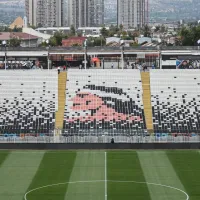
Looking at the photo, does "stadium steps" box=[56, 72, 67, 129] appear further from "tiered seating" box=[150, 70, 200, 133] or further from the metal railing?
"tiered seating" box=[150, 70, 200, 133]

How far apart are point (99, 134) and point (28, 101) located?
8254 mm

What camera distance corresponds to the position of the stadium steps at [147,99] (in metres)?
58.9

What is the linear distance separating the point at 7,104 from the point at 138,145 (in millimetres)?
12389

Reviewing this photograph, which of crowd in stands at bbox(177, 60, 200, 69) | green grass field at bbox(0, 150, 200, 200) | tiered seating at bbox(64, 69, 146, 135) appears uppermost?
crowd in stands at bbox(177, 60, 200, 69)

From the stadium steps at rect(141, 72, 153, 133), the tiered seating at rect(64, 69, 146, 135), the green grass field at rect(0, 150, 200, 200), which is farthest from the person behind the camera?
the stadium steps at rect(141, 72, 153, 133)

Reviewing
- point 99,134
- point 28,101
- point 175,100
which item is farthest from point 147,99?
point 28,101

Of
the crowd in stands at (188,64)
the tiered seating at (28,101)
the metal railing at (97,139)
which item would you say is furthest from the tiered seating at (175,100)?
the crowd in stands at (188,64)

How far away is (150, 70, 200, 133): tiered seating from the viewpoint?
58.2 metres

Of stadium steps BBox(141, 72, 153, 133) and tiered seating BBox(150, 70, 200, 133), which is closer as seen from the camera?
tiered seating BBox(150, 70, 200, 133)

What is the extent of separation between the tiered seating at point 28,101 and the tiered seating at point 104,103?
4.20 feet

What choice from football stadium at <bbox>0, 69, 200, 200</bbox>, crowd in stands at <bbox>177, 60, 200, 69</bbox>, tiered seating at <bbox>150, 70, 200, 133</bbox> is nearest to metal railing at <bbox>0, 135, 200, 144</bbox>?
football stadium at <bbox>0, 69, 200, 200</bbox>

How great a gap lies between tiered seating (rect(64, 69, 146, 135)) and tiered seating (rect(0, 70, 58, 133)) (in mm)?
1280

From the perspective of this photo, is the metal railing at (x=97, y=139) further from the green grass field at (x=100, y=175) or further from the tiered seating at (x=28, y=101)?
the tiered seating at (x=28, y=101)

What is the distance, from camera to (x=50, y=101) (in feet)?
204
